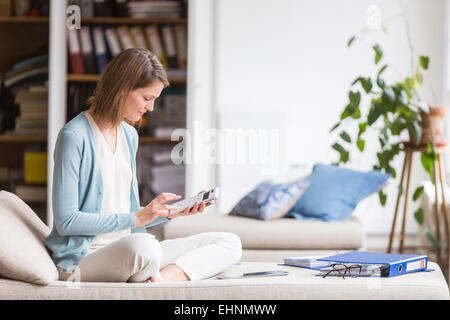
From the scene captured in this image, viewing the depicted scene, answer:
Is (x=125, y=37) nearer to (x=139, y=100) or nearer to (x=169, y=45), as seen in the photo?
(x=169, y=45)

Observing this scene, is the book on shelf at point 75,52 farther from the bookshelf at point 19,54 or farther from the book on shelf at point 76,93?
the bookshelf at point 19,54

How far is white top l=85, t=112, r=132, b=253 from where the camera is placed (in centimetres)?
158

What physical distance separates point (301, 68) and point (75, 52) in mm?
1294

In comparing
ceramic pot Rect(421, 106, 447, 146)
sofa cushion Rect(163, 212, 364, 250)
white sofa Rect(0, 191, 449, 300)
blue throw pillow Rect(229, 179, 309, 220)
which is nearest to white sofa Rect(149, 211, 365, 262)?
sofa cushion Rect(163, 212, 364, 250)

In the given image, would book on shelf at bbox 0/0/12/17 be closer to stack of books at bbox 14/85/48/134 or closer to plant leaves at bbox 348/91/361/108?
stack of books at bbox 14/85/48/134

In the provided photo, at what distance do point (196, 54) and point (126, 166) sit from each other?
6.75ft

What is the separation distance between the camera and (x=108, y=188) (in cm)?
159

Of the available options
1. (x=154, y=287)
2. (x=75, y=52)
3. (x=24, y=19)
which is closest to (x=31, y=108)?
(x=75, y=52)

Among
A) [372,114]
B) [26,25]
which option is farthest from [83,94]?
→ [372,114]

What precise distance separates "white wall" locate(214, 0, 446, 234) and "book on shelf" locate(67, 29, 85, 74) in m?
0.80

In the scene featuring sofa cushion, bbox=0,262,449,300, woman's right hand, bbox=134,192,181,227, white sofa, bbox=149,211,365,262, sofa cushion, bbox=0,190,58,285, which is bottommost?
white sofa, bbox=149,211,365,262

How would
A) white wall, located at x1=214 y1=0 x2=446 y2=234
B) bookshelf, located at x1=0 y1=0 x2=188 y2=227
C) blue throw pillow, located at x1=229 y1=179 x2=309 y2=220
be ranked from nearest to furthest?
1. blue throw pillow, located at x1=229 y1=179 x2=309 y2=220
2. bookshelf, located at x1=0 y1=0 x2=188 y2=227
3. white wall, located at x1=214 y1=0 x2=446 y2=234
